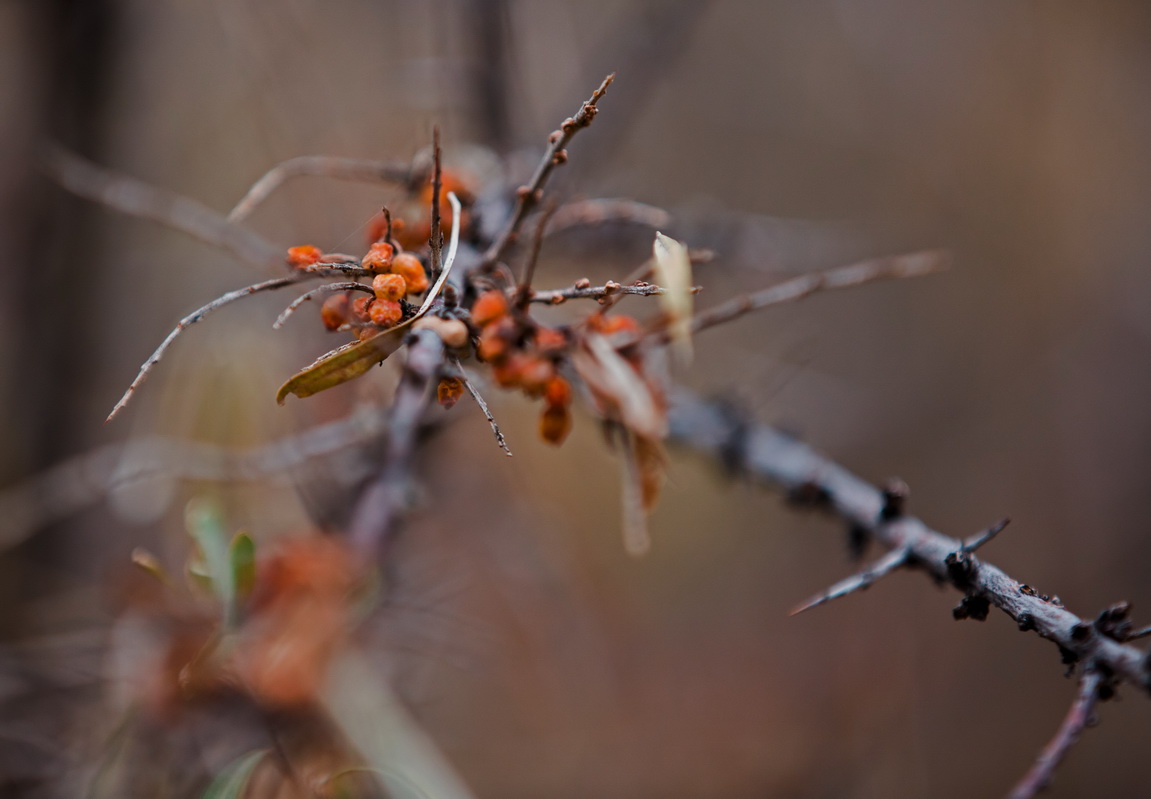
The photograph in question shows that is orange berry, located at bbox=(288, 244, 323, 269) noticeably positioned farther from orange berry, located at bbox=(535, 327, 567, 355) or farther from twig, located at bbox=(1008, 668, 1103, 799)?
twig, located at bbox=(1008, 668, 1103, 799)

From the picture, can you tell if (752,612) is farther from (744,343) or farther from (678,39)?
(678,39)

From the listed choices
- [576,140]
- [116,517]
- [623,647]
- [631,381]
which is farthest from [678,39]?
[116,517]

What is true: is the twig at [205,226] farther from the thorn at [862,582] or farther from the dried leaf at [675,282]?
the thorn at [862,582]

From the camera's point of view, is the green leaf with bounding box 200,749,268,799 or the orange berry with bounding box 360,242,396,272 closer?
the orange berry with bounding box 360,242,396,272

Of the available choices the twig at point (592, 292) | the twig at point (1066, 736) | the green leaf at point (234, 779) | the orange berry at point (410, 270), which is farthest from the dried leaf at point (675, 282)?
the green leaf at point (234, 779)

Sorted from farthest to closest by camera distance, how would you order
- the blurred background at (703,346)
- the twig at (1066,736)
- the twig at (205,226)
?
the blurred background at (703,346), the twig at (205,226), the twig at (1066,736)

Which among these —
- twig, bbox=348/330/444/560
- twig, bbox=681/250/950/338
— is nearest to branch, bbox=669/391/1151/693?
twig, bbox=681/250/950/338
